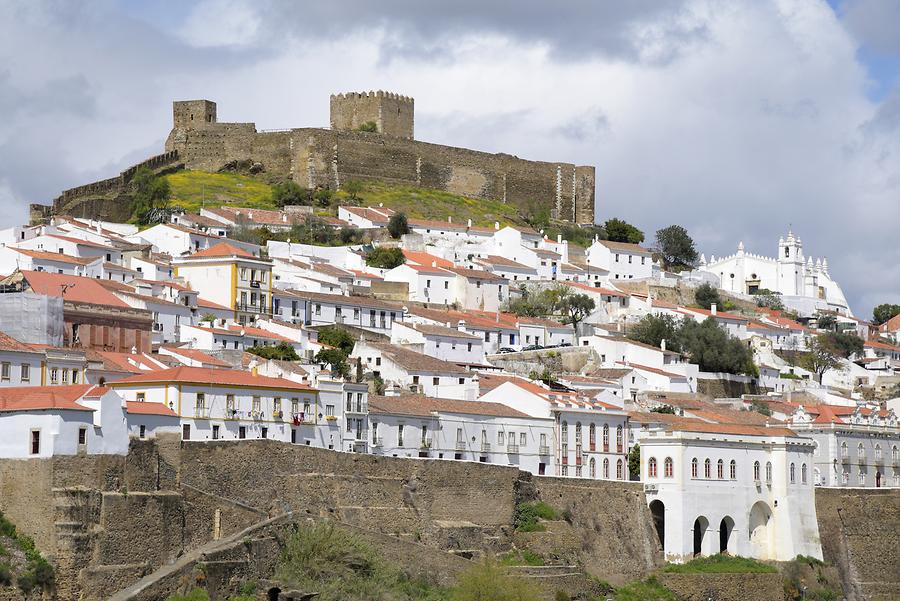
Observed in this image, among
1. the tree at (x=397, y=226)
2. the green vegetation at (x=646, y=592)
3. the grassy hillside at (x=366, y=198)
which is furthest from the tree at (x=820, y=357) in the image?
the green vegetation at (x=646, y=592)

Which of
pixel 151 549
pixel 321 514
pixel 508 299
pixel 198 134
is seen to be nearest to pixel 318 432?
pixel 321 514

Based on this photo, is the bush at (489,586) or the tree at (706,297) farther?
the tree at (706,297)

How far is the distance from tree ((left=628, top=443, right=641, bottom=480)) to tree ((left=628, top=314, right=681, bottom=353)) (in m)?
19.8

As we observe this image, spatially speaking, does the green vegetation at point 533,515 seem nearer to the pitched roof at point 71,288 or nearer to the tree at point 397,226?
the pitched roof at point 71,288

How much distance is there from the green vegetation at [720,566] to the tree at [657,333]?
23.3m

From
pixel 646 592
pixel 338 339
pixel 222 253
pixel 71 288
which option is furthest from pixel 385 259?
pixel 646 592

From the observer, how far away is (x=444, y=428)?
209ft

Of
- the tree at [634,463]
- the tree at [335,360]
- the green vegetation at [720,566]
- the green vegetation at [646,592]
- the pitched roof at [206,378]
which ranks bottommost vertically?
the green vegetation at [646,592]

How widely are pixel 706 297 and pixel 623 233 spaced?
1266 cm

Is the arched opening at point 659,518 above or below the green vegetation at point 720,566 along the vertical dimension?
above

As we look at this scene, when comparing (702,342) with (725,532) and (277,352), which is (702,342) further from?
(277,352)

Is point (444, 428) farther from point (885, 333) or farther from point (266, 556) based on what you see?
point (885, 333)

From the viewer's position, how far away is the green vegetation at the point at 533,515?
5997cm

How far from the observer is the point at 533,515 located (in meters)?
60.6
